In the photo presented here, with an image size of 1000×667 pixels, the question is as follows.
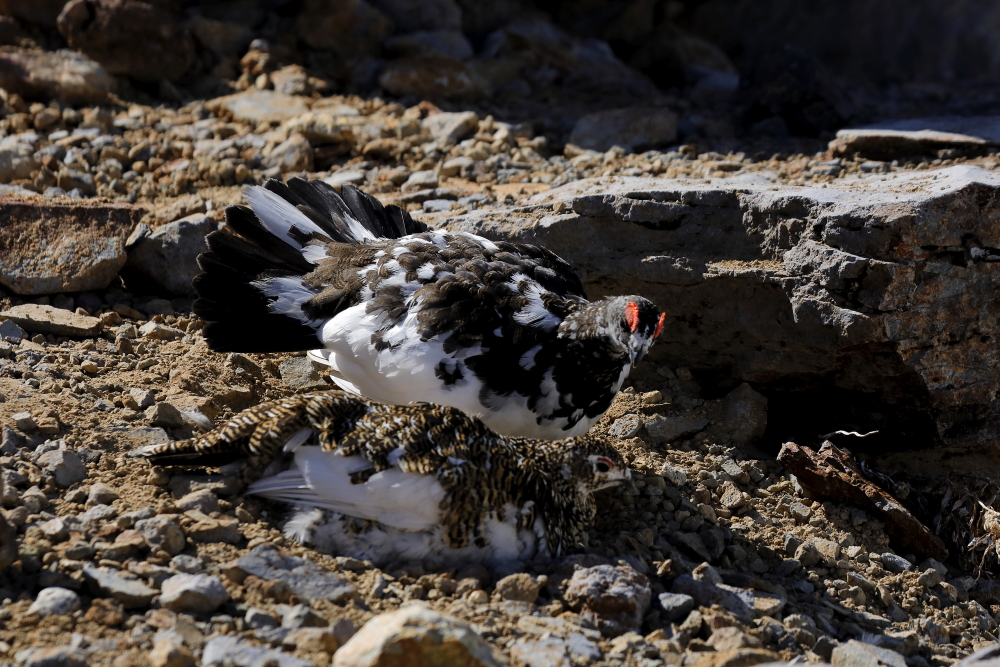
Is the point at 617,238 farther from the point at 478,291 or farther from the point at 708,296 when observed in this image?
the point at 478,291

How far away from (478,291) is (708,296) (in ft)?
5.36

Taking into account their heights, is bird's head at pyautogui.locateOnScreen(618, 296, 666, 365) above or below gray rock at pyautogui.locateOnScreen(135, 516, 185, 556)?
above

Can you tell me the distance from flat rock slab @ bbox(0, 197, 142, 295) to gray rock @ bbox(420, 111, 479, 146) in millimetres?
3109

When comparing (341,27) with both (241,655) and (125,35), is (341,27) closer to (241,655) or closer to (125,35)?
(125,35)

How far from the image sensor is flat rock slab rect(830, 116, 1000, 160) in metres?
6.79

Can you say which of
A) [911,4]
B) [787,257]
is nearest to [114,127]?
[787,257]

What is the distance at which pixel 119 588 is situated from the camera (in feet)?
10.6

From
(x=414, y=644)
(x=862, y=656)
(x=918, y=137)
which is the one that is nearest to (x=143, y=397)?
(x=414, y=644)

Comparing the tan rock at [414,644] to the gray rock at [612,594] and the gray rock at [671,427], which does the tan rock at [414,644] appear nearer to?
the gray rock at [612,594]

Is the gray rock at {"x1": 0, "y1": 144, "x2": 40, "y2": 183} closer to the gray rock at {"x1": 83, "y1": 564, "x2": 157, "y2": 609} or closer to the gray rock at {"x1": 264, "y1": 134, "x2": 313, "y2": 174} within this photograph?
the gray rock at {"x1": 264, "y1": 134, "x2": 313, "y2": 174}

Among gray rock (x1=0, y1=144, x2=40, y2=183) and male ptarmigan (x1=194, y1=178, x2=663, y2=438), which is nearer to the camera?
male ptarmigan (x1=194, y1=178, x2=663, y2=438)

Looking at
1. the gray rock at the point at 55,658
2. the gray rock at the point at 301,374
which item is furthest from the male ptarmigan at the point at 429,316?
the gray rock at the point at 55,658

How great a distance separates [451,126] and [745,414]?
13.4ft

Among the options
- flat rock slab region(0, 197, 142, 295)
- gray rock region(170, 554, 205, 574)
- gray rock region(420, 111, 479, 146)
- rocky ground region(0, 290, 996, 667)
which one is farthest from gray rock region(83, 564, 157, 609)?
gray rock region(420, 111, 479, 146)
